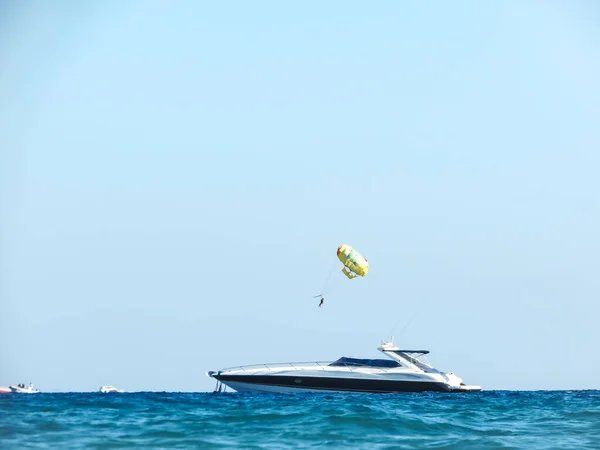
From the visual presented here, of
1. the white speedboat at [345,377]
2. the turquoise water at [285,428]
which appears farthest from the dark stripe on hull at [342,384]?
the turquoise water at [285,428]

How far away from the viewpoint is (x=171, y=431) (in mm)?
24109

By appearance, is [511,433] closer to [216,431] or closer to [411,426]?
[411,426]

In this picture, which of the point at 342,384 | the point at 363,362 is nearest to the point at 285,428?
the point at 342,384

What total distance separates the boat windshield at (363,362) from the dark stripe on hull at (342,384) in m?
1.67

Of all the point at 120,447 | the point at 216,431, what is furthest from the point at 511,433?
the point at 120,447

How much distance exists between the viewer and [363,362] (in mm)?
56250

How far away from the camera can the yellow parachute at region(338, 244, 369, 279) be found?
5525 cm

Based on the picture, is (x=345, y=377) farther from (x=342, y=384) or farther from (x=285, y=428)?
(x=285, y=428)

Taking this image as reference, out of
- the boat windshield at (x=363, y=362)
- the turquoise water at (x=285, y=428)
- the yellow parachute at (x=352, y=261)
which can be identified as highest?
the yellow parachute at (x=352, y=261)

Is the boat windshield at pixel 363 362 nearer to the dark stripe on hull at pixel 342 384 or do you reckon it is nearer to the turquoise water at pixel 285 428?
the dark stripe on hull at pixel 342 384

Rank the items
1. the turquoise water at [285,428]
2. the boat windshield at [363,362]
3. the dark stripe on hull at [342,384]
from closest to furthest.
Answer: the turquoise water at [285,428], the dark stripe on hull at [342,384], the boat windshield at [363,362]

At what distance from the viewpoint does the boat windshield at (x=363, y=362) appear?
55.9m

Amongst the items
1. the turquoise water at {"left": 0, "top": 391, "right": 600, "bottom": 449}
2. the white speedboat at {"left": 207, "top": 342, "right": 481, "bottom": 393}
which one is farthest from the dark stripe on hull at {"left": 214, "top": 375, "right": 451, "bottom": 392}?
the turquoise water at {"left": 0, "top": 391, "right": 600, "bottom": 449}

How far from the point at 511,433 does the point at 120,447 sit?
38.4 feet
